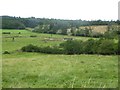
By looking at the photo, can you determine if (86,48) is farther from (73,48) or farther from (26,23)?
(26,23)

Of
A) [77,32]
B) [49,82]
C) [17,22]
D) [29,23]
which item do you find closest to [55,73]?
[49,82]

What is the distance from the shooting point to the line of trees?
35.8 meters

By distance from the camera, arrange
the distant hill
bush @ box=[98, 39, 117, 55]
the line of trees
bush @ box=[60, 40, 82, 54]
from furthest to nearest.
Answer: the distant hill
bush @ box=[60, 40, 82, 54]
the line of trees
bush @ box=[98, 39, 117, 55]

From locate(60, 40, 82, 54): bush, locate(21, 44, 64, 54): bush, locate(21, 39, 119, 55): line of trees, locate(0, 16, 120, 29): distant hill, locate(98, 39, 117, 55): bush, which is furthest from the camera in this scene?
locate(0, 16, 120, 29): distant hill

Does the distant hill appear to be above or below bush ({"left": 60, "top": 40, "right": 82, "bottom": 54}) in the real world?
above

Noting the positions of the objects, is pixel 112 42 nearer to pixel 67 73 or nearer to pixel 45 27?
pixel 67 73

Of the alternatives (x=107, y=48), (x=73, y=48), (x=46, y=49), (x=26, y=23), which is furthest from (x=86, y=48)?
(x=26, y=23)

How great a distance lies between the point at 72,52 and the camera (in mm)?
39219

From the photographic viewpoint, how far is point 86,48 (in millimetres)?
37969

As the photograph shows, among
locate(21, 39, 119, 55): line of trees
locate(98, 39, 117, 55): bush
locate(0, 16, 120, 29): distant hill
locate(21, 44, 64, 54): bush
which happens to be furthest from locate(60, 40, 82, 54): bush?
locate(0, 16, 120, 29): distant hill

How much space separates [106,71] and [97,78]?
2.65 meters

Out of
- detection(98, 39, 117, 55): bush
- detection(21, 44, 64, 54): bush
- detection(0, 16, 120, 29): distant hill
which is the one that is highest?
detection(0, 16, 120, 29): distant hill

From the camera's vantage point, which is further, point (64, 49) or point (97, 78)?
point (64, 49)

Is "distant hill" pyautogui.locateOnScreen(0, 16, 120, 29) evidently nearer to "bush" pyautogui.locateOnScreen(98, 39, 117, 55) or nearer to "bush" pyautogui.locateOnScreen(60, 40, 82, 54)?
"bush" pyautogui.locateOnScreen(60, 40, 82, 54)
